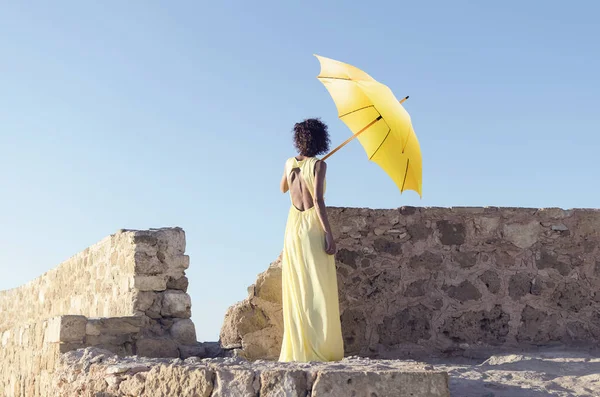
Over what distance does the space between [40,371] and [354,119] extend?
3.34 metres

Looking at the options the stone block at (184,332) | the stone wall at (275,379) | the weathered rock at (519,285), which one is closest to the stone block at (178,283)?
the stone block at (184,332)

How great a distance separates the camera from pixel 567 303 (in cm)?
640

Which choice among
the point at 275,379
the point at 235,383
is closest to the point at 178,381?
the point at 235,383

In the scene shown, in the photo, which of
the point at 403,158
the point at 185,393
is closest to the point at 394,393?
the point at 185,393

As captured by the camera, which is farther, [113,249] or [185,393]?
[113,249]

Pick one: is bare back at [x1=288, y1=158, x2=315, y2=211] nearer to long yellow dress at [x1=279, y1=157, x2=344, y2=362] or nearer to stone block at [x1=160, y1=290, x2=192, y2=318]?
long yellow dress at [x1=279, y1=157, x2=344, y2=362]

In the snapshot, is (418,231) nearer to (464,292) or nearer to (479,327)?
(464,292)

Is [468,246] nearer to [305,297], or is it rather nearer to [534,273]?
[534,273]

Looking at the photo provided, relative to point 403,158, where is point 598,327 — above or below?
below

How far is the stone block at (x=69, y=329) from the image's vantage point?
233 inches

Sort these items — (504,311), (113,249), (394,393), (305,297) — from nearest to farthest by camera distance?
1. (394,393)
2. (305,297)
3. (504,311)
4. (113,249)

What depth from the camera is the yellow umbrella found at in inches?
225

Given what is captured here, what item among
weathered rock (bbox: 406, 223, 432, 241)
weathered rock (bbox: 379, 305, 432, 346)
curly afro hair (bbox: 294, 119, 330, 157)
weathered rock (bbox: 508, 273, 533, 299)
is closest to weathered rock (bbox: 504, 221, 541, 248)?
weathered rock (bbox: 508, 273, 533, 299)

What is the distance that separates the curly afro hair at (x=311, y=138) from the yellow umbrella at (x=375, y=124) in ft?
0.29
